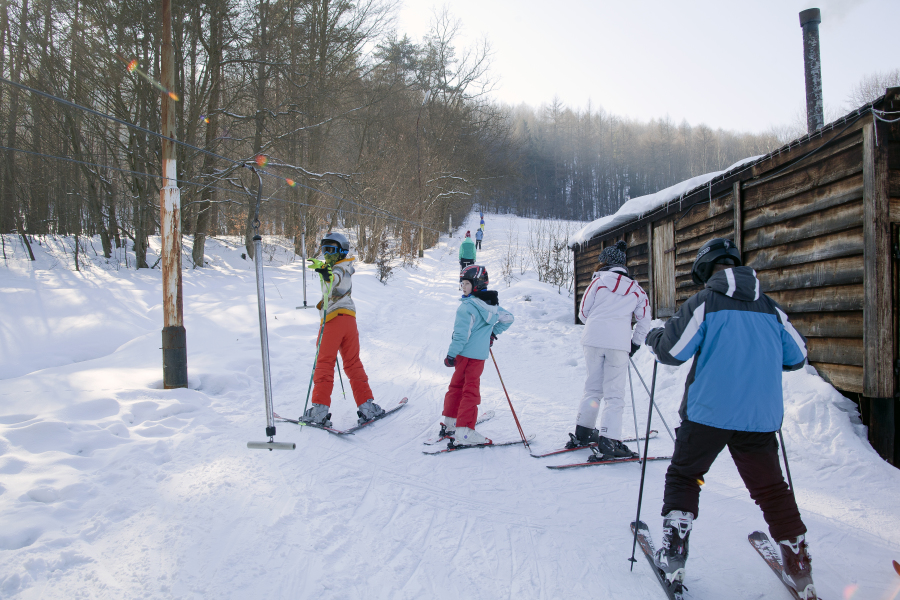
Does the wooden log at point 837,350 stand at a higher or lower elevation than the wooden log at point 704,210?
lower

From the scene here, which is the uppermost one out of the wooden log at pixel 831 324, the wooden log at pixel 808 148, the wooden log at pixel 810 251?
the wooden log at pixel 808 148

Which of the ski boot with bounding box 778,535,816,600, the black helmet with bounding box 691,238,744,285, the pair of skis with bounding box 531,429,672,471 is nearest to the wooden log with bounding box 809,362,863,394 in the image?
the pair of skis with bounding box 531,429,672,471

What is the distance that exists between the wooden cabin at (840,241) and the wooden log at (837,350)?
0.03 ft

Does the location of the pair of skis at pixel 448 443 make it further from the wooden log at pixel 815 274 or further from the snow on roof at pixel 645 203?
the snow on roof at pixel 645 203

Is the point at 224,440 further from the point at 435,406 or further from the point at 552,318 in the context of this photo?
the point at 552,318

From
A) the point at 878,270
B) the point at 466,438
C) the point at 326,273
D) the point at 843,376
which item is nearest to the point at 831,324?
the point at 843,376

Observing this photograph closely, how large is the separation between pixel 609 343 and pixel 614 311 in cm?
30

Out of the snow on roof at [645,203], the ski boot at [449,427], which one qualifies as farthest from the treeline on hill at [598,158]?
the ski boot at [449,427]

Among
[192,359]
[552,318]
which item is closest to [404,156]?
[552,318]

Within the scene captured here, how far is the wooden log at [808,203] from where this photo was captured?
4250 millimetres

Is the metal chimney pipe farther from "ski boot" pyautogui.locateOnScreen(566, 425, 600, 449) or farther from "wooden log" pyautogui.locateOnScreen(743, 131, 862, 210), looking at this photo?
"ski boot" pyautogui.locateOnScreen(566, 425, 600, 449)

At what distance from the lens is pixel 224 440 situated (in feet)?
13.5

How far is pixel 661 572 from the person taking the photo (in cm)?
244

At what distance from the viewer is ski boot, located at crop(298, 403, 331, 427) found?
4578mm
